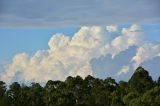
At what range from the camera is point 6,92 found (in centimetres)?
13625

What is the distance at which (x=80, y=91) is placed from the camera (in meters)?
133

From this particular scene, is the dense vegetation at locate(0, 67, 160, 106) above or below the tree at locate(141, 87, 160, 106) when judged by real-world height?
above

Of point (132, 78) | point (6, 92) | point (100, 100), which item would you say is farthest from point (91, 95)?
point (6, 92)

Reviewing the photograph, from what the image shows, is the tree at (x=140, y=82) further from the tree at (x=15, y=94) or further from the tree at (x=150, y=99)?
the tree at (x=15, y=94)

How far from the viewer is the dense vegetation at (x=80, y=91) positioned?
123938 mm

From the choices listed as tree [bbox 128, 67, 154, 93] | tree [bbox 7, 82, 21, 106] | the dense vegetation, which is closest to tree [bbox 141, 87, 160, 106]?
the dense vegetation

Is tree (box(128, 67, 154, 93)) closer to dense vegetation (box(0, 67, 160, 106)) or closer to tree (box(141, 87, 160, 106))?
dense vegetation (box(0, 67, 160, 106))

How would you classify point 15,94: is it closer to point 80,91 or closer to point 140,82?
point 80,91

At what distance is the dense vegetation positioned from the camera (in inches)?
4879

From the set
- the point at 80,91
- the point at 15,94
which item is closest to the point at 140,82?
the point at 80,91

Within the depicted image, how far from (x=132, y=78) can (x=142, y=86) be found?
114 inches

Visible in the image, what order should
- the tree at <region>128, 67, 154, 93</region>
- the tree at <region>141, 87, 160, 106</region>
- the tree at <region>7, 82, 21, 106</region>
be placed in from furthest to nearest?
the tree at <region>7, 82, 21, 106</region> < the tree at <region>128, 67, 154, 93</region> < the tree at <region>141, 87, 160, 106</region>

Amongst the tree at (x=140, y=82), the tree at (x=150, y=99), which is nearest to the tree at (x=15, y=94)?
the tree at (x=140, y=82)

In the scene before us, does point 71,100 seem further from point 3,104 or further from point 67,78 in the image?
point 3,104
